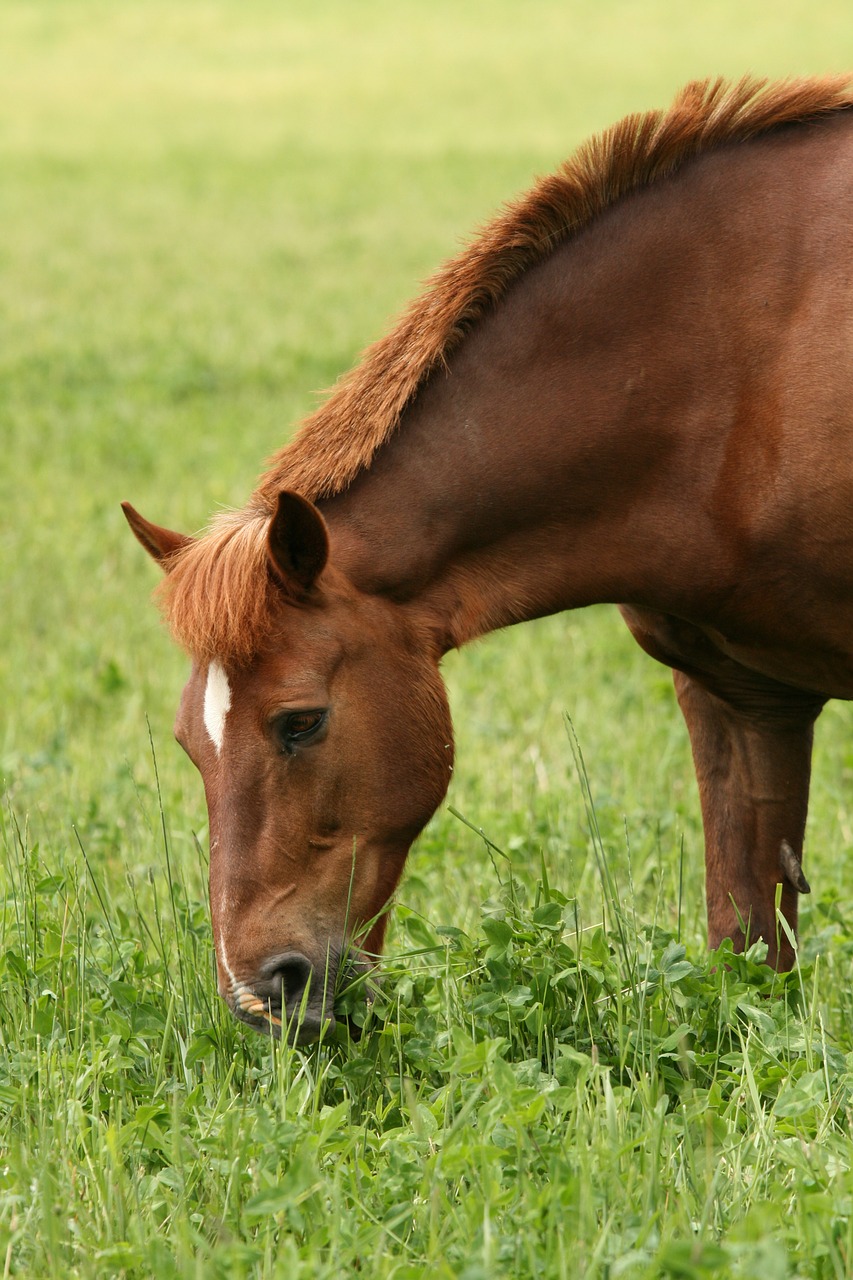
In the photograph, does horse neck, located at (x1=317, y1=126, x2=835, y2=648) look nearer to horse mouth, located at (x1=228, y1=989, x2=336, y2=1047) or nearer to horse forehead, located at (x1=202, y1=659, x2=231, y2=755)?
horse forehead, located at (x1=202, y1=659, x2=231, y2=755)

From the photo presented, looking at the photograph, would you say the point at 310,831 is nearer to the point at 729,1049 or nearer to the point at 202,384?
the point at 729,1049

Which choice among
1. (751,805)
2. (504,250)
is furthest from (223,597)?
(751,805)

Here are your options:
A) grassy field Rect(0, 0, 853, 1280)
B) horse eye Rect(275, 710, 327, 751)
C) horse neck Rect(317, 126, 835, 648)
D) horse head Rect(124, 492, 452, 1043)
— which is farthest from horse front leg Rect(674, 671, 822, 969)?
horse eye Rect(275, 710, 327, 751)

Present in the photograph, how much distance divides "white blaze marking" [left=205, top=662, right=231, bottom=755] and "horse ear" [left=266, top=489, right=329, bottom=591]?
0.24 meters

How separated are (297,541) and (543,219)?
3.41 feet

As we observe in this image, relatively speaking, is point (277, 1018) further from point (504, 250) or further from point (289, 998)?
point (504, 250)

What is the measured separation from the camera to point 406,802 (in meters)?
3.19

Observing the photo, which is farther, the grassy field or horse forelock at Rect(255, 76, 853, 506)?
horse forelock at Rect(255, 76, 853, 506)

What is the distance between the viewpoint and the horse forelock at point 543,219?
11.0ft

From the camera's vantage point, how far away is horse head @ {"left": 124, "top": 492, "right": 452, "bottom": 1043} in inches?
118

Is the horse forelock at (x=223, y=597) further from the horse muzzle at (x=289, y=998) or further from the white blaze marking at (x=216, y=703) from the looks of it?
the horse muzzle at (x=289, y=998)

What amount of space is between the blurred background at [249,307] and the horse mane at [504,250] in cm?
81

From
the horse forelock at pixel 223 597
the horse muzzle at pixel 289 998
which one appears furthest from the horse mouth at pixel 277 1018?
the horse forelock at pixel 223 597

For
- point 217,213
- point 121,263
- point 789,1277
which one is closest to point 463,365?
point 789,1277
